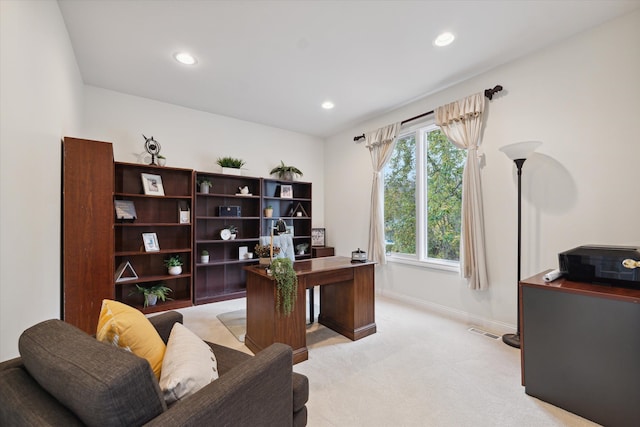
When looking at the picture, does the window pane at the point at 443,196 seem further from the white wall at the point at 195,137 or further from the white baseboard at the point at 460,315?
the white wall at the point at 195,137

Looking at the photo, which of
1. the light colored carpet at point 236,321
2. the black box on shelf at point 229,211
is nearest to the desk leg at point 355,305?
the light colored carpet at point 236,321

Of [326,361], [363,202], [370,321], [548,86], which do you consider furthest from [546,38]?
[326,361]

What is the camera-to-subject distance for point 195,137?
13.3 feet

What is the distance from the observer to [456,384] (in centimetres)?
198

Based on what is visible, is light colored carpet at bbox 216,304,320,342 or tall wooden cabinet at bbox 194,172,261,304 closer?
light colored carpet at bbox 216,304,320,342

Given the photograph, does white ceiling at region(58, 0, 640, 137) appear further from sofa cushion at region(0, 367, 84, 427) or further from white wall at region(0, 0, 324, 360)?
sofa cushion at region(0, 367, 84, 427)

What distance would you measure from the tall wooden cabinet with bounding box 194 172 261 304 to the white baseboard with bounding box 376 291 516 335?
92.0 inches

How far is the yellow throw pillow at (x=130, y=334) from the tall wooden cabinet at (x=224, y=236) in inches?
111

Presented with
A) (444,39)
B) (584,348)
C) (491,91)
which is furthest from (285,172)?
(584,348)

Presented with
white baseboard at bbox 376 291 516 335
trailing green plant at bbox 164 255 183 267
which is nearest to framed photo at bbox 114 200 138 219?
trailing green plant at bbox 164 255 183 267

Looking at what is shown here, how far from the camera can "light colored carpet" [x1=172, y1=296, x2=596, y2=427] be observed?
1.66 metres

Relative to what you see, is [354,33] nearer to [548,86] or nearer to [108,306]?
[548,86]

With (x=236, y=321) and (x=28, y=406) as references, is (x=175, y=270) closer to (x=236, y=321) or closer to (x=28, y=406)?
(x=236, y=321)

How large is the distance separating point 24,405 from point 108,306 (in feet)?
1.28
